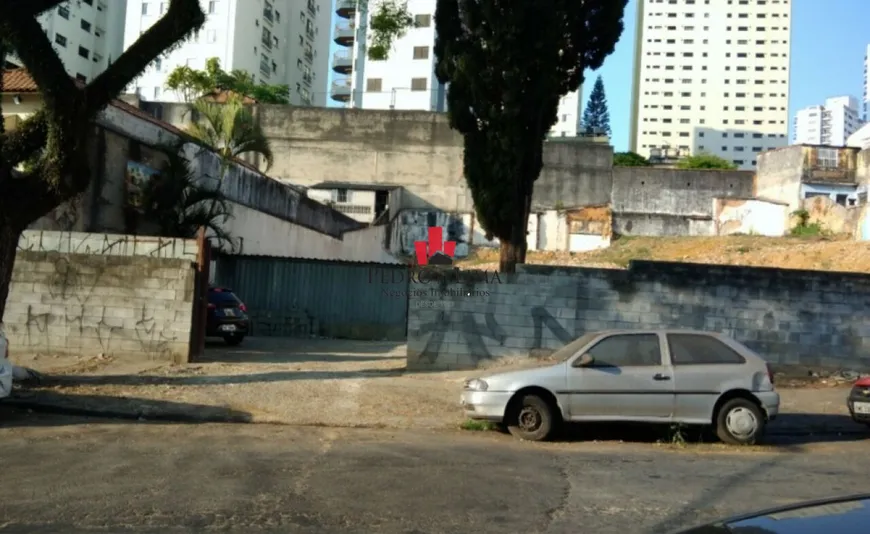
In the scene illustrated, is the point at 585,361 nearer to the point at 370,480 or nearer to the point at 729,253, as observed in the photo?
the point at 370,480

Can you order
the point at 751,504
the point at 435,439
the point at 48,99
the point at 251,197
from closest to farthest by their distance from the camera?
the point at 751,504, the point at 435,439, the point at 48,99, the point at 251,197

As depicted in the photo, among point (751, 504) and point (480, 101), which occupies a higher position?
point (480, 101)

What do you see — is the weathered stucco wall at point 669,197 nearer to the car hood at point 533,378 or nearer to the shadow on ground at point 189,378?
the shadow on ground at point 189,378

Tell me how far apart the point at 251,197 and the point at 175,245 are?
1592 cm

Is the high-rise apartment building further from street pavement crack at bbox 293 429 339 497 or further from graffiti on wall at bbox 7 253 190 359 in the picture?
street pavement crack at bbox 293 429 339 497

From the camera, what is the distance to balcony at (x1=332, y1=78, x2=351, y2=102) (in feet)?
235

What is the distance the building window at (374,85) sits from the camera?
219ft

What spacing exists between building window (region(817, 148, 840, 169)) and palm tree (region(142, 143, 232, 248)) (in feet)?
133

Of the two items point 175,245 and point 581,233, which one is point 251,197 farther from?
point 581,233

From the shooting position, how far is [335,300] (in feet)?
79.7

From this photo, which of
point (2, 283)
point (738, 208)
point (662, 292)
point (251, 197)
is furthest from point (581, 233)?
point (2, 283)

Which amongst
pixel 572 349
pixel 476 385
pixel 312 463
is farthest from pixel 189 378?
pixel 572 349

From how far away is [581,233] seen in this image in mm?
45562

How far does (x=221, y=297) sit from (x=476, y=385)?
11.1 metres
